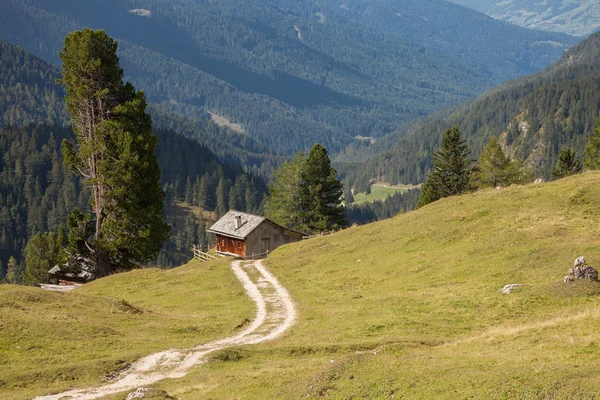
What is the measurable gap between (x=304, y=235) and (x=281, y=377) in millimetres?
64516

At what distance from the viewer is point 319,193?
97125 mm

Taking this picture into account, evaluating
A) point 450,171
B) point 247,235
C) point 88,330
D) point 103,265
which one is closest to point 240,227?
point 247,235

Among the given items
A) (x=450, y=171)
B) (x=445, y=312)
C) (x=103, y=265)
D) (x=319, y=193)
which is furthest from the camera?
(x=450, y=171)

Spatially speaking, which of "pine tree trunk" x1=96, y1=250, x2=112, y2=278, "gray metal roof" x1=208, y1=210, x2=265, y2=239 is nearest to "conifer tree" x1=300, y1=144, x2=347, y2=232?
"gray metal roof" x1=208, y1=210, x2=265, y2=239

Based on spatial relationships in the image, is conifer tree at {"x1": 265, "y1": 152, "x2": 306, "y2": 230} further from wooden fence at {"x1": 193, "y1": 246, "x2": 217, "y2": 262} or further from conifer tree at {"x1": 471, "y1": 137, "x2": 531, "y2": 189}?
conifer tree at {"x1": 471, "y1": 137, "x2": 531, "y2": 189}

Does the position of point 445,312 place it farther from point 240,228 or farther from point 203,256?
point 203,256

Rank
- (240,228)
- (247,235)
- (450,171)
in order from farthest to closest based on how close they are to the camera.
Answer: (450,171) → (240,228) → (247,235)

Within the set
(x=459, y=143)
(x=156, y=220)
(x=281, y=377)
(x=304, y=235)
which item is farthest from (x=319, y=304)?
(x=459, y=143)

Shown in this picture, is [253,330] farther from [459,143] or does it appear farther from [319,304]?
[459,143]

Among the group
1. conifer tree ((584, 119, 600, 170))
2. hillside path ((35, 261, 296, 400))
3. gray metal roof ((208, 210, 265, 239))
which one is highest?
conifer tree ((584, 119, 600, 170))

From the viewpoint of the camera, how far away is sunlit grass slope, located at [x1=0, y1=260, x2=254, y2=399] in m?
25.7

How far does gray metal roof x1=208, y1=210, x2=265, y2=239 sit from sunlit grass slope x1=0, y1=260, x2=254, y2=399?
2810 cm

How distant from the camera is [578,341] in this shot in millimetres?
23344

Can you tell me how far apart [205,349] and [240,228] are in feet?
163
